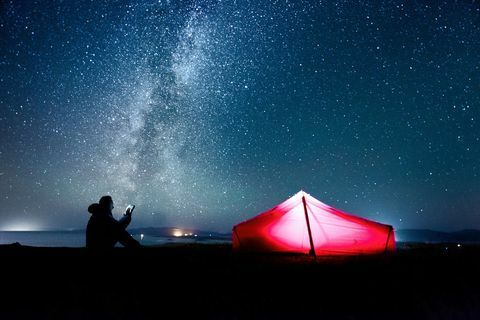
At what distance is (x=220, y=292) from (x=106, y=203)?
2.79 m

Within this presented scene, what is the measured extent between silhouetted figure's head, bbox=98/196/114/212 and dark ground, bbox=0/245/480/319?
1.57 metres

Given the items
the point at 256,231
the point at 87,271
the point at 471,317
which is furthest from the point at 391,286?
the point at 256,231

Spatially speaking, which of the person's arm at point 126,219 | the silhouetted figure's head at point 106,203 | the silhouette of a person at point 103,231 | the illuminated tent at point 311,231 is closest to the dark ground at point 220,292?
the silhouette of a person at point 103,231

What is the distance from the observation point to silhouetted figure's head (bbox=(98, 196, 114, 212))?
Answer: 16.4ft

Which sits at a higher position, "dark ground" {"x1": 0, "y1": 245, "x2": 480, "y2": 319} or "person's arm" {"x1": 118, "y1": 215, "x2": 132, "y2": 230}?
"person's arm" {"x1": 118, "y1": 215, "x2": 132, "y2": 230}

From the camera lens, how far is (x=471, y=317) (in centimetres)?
306

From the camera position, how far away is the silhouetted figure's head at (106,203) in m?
4.99

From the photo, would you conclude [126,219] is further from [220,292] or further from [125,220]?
[220,292]

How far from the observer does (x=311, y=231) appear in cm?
772

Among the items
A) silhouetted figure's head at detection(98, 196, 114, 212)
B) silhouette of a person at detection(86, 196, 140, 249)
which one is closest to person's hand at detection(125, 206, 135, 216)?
silhouetted figure's head at detection(98, 196, 114, 212)

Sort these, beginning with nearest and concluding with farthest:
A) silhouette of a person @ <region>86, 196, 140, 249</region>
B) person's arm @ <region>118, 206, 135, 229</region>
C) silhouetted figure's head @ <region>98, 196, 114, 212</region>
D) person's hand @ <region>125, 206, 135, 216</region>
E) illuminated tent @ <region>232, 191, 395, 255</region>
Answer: silhouette of a person @ <region>86, 196, 140, 249</region> < silhouetted figure's head @ <region>98, 196, 114, 212</region> < person's arm @ <region>118, 206, 135, 229</region> < person's hand @ <region>125, 206, 135, 216</region> < illuminated tent @ <region>232, 191, 395, 255</region>

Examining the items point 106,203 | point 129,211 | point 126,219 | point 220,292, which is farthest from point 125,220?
point 220,292

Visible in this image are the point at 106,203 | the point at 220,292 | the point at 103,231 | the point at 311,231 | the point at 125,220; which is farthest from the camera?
the point at 311,231

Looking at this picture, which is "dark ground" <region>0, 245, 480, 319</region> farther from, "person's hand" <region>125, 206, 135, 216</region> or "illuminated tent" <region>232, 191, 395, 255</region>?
"illuminated tent" <region>232, 191, 395, 255</region>
